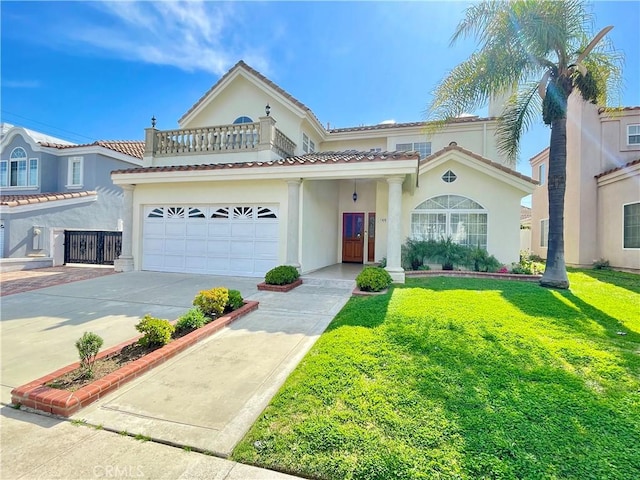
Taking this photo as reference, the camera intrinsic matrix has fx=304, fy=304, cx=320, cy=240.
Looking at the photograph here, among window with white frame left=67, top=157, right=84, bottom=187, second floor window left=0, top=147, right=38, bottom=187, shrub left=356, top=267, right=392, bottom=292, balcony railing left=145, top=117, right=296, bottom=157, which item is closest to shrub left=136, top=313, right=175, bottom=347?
shrub left=356, top=267, right=392, bottom=292

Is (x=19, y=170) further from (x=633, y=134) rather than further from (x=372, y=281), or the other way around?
(x=633, y=134)

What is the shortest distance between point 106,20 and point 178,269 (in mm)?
8922

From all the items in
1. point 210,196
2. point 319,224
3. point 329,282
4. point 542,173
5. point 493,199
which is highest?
point 542,173

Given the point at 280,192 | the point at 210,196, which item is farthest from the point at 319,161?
the point at 210,196

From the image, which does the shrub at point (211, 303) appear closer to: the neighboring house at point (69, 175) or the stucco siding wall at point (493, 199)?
the stucco siding wall at point (493, 199)

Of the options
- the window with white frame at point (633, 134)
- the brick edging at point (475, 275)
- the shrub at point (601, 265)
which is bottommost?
the brick edging at point (475, 275)

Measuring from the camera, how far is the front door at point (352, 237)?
16.1 m

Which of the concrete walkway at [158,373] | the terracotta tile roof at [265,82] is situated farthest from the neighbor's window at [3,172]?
the concrete walkway at [158,373]

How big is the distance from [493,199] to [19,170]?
28.2 metres

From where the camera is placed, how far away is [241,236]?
12000 mm

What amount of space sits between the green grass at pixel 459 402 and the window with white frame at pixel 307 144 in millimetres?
11030

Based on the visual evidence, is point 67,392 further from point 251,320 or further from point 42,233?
point 42,233

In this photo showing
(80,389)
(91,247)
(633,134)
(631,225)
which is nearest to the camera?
(80,389)

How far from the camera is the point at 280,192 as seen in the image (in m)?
11.4
